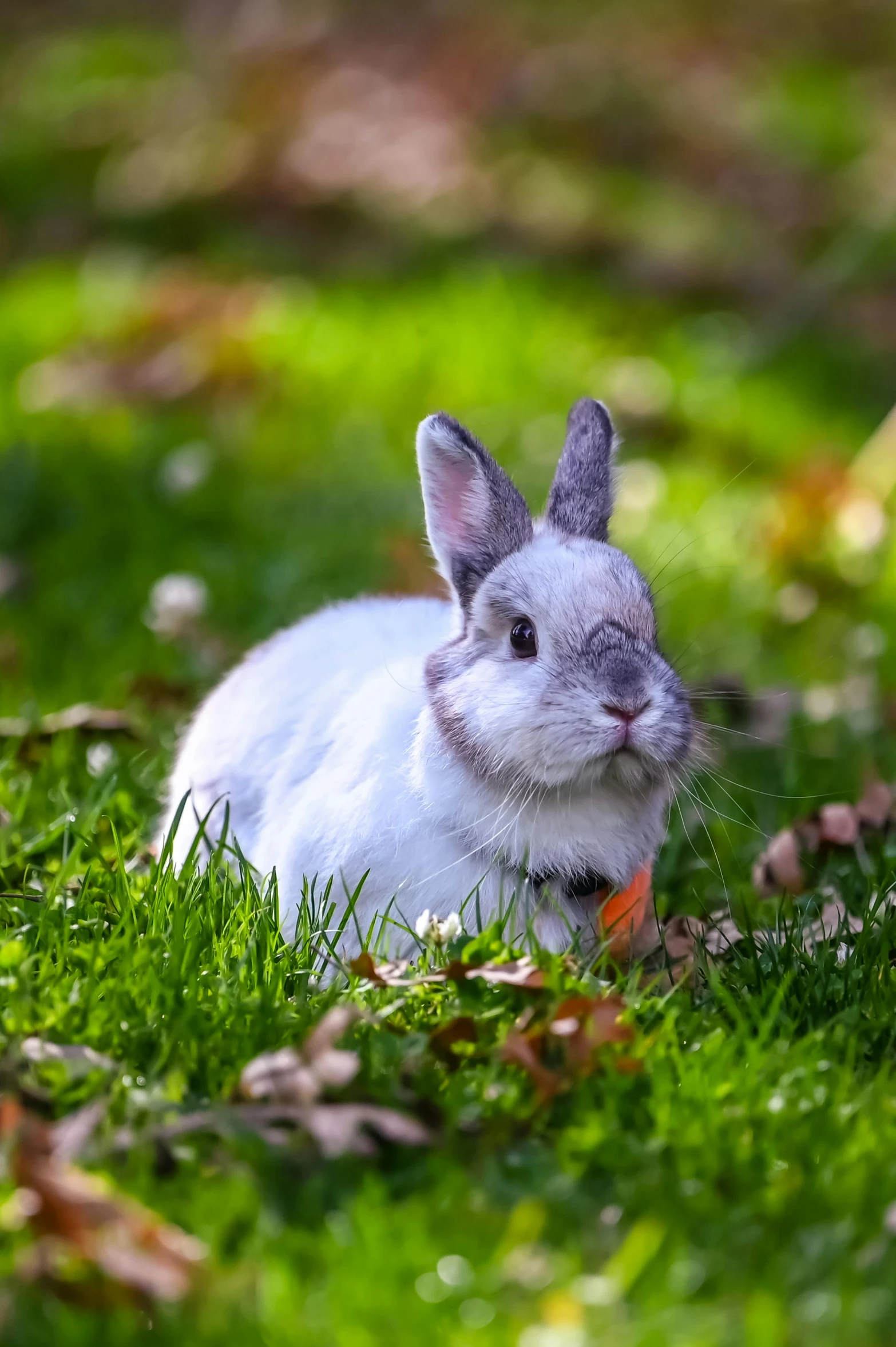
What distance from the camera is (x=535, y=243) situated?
347 inches

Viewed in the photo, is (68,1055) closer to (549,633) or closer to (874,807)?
(549,633)

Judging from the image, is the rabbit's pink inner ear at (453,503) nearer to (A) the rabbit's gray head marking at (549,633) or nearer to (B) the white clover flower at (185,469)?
(A) the rabbit's gray head marking at (549,633)

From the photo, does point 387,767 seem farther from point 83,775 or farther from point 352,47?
point 352,47

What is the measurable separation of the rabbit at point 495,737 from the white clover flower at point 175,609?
147 cm

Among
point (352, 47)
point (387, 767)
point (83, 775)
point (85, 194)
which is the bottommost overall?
point (83, 775)

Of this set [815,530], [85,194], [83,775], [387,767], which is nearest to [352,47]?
[85,194]

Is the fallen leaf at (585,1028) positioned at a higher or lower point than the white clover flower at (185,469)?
lower

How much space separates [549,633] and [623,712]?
22 cm

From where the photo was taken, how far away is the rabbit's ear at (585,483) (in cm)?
321

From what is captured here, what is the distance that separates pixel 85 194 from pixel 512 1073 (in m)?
8.64

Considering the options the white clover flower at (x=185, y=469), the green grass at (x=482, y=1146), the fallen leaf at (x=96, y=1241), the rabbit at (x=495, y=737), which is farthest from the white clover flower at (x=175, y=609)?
the fallen leaf at (x=96, y=1241)

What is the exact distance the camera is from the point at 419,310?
7.66 m

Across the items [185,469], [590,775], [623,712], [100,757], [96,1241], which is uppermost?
[623,712]

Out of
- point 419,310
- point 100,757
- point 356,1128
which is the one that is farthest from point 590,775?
point 419,310
